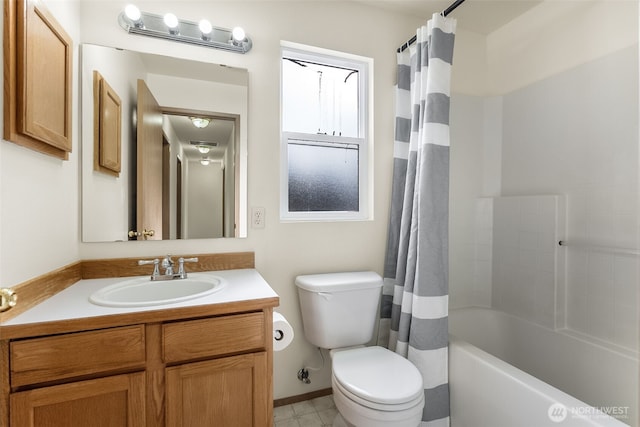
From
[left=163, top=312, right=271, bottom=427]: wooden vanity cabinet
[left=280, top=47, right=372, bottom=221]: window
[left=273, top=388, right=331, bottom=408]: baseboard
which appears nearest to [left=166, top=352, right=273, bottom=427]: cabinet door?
[left=163, top=312, right=271, bottom=427]: wooden vanity cabinet

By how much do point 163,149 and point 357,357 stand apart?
1458 mm

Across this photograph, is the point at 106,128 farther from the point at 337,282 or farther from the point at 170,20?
the point at 337,282

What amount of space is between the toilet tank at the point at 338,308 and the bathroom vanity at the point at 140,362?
46 cm

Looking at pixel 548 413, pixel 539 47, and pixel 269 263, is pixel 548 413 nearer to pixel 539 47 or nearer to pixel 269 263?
pixel 269 263

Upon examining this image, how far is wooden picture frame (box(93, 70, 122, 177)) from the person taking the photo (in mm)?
1503

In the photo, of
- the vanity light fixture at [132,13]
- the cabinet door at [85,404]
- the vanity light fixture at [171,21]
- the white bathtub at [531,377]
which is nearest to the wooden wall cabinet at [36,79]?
the vanity light fixture at [132,13]

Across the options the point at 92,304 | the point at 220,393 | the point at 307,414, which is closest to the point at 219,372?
the point at 220,393

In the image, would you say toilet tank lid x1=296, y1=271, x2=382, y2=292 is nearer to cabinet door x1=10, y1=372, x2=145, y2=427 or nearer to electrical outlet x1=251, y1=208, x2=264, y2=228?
electrical outlet x1=251, y1=208, x2=264, y2=228

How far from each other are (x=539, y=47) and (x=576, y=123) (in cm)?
61

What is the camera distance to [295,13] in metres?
1.84

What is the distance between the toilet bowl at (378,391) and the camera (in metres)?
1.23

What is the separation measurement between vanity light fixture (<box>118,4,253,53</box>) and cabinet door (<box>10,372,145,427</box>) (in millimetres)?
1548

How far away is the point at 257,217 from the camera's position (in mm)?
1763

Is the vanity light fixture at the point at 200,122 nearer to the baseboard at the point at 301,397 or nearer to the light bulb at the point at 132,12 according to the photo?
the light bulb at the point at 132,12
